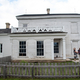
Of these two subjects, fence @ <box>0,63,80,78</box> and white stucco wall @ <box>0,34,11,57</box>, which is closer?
fence @ <box>0,63,80,78</box>

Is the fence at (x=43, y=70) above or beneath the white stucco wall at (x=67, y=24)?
beneath

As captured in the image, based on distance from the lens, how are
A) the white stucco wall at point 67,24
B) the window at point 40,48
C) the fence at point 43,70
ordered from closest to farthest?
the fence at point 43,70, the window at point 40,48, the white stucco wall at point 67,24

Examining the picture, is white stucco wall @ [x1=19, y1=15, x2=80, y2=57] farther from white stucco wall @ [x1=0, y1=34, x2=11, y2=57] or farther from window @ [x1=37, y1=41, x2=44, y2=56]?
window @ [x1=37, y1=41, x2=44, y2=56]

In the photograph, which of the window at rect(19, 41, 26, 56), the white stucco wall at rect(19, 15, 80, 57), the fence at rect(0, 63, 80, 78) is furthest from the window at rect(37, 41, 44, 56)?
the fence at rect(0, 63, 80, 78)

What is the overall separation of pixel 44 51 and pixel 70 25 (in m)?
7.09

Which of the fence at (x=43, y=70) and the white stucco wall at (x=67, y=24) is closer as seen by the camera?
the fence at (x=43, y=70)

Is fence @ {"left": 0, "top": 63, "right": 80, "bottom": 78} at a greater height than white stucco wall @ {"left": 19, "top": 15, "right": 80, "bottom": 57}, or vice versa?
white stucco wall @ {"left": 19, "top": 15, "right": 80, "bottom": 57}

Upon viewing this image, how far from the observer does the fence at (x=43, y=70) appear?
5336mm

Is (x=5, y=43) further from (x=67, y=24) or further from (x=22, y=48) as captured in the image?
(x=67, y=24)

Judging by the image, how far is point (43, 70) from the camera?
550 centimetres

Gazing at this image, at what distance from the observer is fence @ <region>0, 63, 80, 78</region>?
17.5 ft

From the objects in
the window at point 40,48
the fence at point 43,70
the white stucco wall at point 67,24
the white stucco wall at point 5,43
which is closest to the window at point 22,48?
the window at point 40,48

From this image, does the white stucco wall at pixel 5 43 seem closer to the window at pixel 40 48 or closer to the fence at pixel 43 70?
the window at pixel 40 48

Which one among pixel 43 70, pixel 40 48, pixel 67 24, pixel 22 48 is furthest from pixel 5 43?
pixel 67 24
